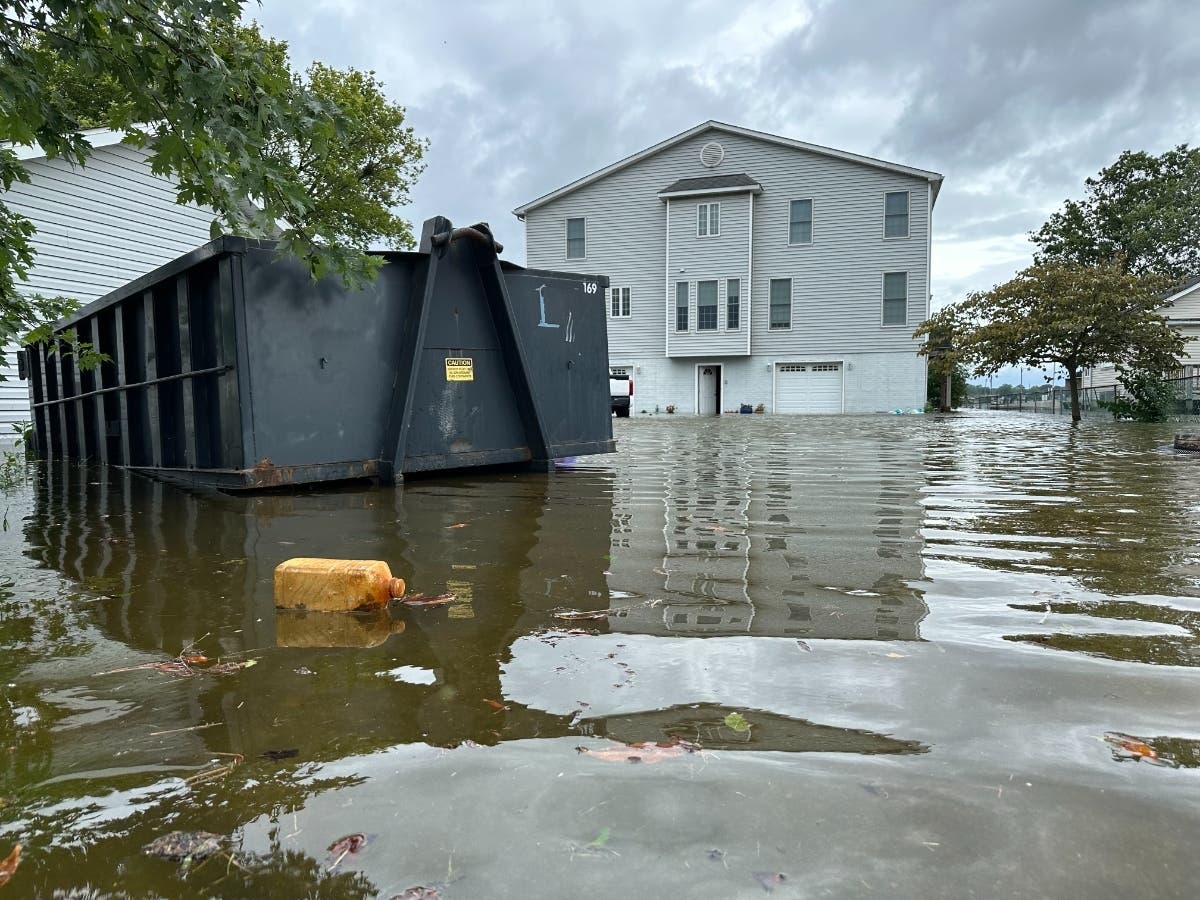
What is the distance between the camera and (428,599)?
3.16 meters

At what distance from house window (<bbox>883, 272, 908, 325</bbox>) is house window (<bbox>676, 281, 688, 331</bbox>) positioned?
25.6ft

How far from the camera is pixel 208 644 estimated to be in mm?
2637

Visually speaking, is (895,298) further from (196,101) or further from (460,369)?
(196,101)

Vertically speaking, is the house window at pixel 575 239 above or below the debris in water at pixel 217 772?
above

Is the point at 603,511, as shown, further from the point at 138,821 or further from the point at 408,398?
the point at 138,821

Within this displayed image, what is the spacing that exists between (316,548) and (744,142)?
1200 inches

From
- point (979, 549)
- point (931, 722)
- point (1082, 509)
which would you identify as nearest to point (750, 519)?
point (979, 549)

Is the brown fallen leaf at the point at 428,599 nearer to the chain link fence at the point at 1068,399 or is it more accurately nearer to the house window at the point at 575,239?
the chain link fence at the point at 1068,399

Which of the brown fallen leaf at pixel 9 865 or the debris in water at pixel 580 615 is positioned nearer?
the brown fallen leaf at pixel 9 865

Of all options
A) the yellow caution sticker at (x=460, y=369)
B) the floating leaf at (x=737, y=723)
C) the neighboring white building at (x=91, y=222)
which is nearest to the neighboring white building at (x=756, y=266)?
the neighboring white building at (x=91, y=222)

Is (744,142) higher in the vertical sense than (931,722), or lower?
higher

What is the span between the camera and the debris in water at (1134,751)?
170 cm

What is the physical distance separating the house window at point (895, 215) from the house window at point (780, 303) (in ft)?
13.8

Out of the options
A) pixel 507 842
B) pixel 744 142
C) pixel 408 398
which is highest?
pixel 744 142
